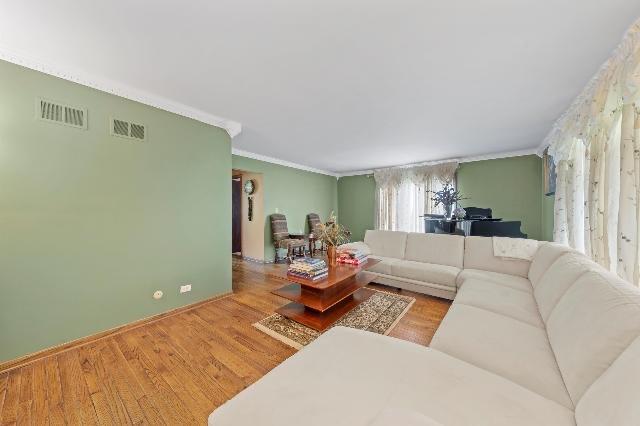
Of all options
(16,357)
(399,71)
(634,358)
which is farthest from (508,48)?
(16,357)

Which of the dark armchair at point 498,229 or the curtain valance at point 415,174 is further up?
the curtain valance at point 415,174

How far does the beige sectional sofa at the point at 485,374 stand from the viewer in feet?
2.64

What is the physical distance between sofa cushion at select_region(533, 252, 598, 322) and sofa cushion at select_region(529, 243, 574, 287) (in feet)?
0.56

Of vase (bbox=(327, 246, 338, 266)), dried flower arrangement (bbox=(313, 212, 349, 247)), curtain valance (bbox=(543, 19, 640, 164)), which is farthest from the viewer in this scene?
vase (bbox=(327, 246, 338, 266))

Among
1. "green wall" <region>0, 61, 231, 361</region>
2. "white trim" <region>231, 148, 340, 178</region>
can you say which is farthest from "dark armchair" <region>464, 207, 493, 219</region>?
"green wall" <region>0, 61, 231, 361</region>

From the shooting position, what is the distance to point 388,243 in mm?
3795

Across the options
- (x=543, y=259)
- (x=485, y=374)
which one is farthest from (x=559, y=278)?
(x=485, y=374)

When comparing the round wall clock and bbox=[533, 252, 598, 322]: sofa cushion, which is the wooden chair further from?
bbox=[533, 252, 598, 322]: sofa cushion

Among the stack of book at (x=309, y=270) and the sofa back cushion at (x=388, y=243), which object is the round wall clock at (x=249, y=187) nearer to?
the sofa back cushion at (x=388, y=243)

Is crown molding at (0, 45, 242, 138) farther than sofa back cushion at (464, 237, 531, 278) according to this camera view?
No

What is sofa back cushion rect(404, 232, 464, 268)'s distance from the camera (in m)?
3.21

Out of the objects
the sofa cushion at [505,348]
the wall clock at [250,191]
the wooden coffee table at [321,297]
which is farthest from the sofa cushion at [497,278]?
the wall clock at [250,191]

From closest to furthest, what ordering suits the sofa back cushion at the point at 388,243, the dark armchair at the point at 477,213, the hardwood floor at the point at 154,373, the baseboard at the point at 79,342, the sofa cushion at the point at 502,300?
the hardwood floor at the point at 154,373, the sofa cushion at the point at 502,300, the baseboard at the point at 79,342, the sofa back cushion at the point at 388,243, the dark armchair at the point at 477,213

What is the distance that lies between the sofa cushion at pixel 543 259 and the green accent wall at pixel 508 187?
268 cm
